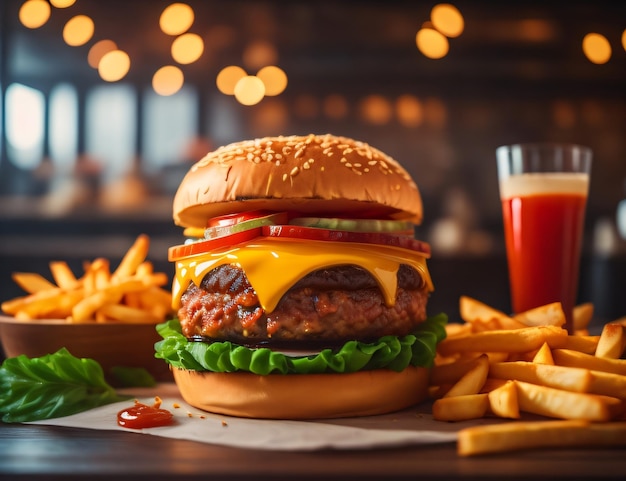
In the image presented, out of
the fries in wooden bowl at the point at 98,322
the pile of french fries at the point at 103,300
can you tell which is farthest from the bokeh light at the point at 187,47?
the fries in wooden bowl at the point at 98,322

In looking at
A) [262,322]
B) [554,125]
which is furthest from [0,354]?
[554,125]

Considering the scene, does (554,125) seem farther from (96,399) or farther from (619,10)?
(96,399)

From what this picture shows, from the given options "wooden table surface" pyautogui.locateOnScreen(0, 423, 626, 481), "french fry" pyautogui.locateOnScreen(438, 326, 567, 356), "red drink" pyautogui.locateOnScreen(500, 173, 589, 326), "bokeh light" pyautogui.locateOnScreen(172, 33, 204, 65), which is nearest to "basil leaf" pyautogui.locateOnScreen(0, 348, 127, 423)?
"wooden table surface" pyautogui.locateOnScreen(0, 423, 626, 481)

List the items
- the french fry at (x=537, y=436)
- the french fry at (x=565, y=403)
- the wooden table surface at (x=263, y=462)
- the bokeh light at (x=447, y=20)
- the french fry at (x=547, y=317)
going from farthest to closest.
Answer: the bokeh light at (x=447, y=20)
the french fry at (x=547, y=317)
the french fry at (x=565, y=403)
the french fry at (x=537, y=436)
the wooden table surface at (x=263, y=462)

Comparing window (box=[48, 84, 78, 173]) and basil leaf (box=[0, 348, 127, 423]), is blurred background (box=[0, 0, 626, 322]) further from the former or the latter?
basil leaf (box=[0, 348, 127, 423])

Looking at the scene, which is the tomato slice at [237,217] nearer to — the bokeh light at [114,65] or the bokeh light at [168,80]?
the bokeh light at [114,65]

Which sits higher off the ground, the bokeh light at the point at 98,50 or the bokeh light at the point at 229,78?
the bokeh light at the point at 98,50
